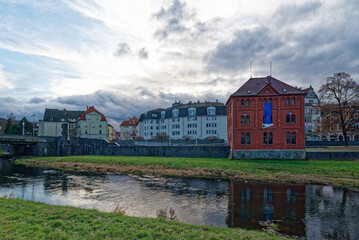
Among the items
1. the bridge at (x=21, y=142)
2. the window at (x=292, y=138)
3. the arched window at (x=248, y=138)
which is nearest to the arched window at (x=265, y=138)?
the arched window at (x=248, y=138)

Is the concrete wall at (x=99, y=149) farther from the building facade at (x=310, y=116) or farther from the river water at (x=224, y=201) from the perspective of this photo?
the building facade at (x=310, y=116)

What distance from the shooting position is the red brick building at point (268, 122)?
1654 inches

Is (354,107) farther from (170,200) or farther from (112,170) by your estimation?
(112,170)

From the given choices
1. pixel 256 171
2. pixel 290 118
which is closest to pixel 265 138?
pixel 290 118

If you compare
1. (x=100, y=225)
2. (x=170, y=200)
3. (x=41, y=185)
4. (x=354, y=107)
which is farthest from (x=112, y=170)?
(x=354, y=107)

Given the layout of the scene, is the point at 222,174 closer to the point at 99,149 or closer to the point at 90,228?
the point at 90,228

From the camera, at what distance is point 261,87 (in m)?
44.4

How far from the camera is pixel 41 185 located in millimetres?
24625

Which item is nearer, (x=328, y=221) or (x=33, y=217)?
(x=33, y=217)

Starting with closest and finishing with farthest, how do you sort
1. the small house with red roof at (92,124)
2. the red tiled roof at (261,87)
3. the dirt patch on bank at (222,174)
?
the dirt patch on bank at (222,174)
the red tiled roof at (261,87)
the small house with red roof at (92,124)

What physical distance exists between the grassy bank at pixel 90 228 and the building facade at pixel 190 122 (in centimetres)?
6342

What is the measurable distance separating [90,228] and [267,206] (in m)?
12.8

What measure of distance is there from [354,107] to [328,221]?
1480 inches

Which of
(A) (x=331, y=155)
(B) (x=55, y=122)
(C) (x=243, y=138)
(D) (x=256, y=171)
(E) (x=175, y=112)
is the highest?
(E) (x=175, y=112)
